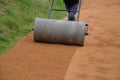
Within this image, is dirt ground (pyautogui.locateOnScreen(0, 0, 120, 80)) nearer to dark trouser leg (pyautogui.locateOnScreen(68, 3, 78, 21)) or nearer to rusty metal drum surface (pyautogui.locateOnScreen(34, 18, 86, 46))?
rusty metal drum surface (pyautogui.locateOnScreen(34, 18, 86, 46))

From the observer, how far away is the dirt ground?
6923 mm

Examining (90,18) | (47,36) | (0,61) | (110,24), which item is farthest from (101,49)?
(90,18)

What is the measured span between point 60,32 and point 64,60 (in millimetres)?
→ 1302

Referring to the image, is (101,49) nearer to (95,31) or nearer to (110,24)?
(95,31)

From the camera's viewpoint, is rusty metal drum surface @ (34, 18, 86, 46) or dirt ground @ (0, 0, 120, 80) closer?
dirt ground @ (0, 0, 120, 80)

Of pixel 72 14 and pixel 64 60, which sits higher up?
pixel 72 14

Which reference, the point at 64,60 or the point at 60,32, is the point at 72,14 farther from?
the point at 64,60

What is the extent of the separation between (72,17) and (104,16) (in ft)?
15.1

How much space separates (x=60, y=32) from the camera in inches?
357

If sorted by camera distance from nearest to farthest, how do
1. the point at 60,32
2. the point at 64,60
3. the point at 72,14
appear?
the point at 64,60 < the point at 60,32 < the point at 72,14

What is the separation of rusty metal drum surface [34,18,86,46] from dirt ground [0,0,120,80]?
0.15 meters

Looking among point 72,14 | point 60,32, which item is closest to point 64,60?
point 60,32

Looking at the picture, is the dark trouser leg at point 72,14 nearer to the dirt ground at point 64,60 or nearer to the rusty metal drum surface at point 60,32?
the dirt ground at point 64,60

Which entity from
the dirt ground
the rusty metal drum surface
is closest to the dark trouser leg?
the dirt ground
